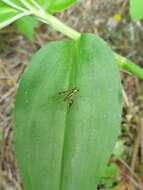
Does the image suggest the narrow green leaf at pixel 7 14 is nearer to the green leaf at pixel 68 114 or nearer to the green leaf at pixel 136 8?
the green leaf at pixel 68 114

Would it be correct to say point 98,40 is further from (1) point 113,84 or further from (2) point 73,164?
(2) point 73,164

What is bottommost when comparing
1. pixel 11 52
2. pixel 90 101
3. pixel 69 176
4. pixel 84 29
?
pixel 69 176

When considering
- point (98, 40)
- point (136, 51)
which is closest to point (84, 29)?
point (136, 51)

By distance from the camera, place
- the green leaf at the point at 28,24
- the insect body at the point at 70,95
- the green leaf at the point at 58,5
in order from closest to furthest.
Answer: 1. the insect body at the point at 70,95
2. the green leaf at the point at 58,5
3. the green leaf at the point at 28,24

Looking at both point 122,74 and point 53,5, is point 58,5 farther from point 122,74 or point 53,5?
point 122,74

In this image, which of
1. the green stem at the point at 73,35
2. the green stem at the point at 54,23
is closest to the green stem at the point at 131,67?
the green stem at the point at 73,35

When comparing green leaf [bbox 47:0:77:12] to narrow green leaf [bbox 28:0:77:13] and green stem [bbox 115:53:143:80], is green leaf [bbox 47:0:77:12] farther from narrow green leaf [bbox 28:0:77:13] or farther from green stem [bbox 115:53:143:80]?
green stem [bbox 115:53:143:80]

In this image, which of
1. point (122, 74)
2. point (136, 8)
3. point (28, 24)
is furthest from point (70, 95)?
point (122, 74)
